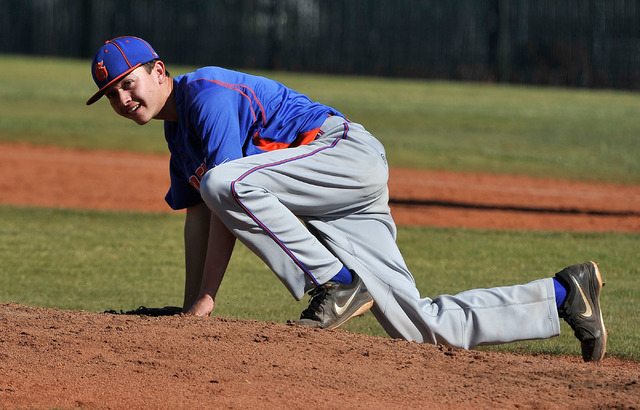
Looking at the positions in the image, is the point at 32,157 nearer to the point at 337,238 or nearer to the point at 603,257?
the point at 603,257

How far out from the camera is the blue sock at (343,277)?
3982mm

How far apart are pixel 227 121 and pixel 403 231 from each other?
4462mm

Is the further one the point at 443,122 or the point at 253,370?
the point at 443,122

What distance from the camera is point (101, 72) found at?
3910mm

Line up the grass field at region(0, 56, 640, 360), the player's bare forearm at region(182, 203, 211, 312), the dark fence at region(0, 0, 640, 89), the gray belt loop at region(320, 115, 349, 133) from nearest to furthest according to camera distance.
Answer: the gray belt loop at region(320, 115, 349, 133) < the player's bare forearm at region(182, 203, 211, 312) < the grass field at region(0, 56, 640, 360) < the dark fence at region(0, 0, 640, 89)

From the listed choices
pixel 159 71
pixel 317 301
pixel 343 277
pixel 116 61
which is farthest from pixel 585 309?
pixel 116 61

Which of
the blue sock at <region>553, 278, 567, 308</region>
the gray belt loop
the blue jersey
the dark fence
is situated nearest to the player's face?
the blue jersey

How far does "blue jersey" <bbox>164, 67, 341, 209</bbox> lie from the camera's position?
3.86m

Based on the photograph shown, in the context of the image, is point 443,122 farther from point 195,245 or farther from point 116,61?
point 116,61

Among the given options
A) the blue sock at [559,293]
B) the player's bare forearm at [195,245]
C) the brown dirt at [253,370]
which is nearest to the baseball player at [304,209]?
the blue sock at [559,293]

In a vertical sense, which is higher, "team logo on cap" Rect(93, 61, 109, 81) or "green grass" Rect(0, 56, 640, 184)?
"team logo on cap" Rect(93, 61, 109, 81)

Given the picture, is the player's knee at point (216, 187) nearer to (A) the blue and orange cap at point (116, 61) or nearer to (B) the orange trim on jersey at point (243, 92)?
(B) the orange trim on jersey at point (243, 92)

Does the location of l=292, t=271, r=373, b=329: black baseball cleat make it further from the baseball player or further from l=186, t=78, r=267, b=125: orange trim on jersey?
l=186, t=78, r=267, b=125: orange trim on jersey

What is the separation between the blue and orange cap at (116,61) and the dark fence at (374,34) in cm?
2040
